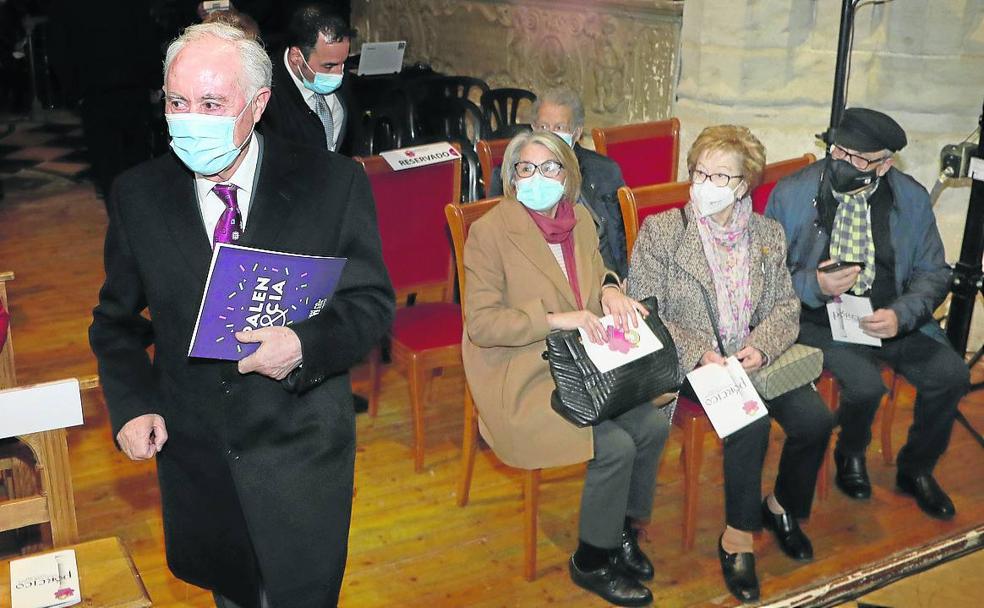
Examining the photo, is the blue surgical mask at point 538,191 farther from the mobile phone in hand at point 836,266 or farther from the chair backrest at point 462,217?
the mobile phone in hand at point 836,266

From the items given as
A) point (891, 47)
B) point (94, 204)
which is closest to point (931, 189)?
point (891, 47)

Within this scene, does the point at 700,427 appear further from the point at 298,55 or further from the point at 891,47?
the point at 891,47

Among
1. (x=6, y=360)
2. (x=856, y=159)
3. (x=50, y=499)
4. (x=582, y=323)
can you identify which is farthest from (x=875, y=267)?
(x=6, y=360)

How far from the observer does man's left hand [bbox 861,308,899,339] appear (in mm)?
3568

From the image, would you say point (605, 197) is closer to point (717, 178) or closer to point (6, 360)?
point (717, 178)

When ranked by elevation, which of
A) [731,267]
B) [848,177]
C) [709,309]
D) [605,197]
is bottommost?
[709,309]

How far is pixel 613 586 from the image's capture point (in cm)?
322

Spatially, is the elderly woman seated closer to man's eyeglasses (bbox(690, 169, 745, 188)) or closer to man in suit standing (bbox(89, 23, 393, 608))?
man's eyeglasses (bbox(690, 169, 745, 188))

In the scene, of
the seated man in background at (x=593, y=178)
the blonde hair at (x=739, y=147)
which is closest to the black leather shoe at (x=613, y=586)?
the seated man in background at (x=593, y=178)

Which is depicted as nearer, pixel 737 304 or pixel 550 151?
pixel 550 151

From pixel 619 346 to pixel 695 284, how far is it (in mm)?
404

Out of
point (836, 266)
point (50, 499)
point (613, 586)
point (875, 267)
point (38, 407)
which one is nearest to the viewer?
point (38, 407)

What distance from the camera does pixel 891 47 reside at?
5.10 m

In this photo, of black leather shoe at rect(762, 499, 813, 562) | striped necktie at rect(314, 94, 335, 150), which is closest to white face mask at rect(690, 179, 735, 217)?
black leather shoe at rect(762, 499, 813, 562)
